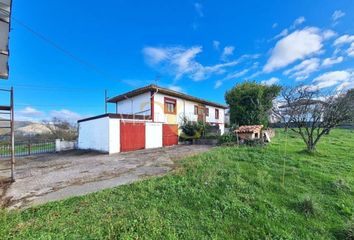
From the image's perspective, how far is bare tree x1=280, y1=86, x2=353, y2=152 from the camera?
423 inches

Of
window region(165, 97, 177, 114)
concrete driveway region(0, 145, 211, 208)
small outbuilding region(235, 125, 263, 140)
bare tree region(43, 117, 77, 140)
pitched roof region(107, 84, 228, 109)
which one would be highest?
pitched roof region(107, 84, 228, 109)

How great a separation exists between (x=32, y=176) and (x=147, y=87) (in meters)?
9.48

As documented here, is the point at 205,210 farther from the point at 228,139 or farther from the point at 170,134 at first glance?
the point at 170,134

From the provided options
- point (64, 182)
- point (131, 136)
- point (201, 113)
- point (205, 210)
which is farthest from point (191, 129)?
point (205, 210)

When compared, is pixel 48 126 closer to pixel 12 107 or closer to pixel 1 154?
pixel 1 154

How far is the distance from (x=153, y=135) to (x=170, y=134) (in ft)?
6.53

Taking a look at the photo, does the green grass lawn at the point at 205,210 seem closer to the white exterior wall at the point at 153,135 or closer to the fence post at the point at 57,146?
the white exterior wall at the point at 153,135

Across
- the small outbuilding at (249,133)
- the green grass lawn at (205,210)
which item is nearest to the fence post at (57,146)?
the green grass lawn at (205,210)

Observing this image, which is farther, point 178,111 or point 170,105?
point 178,111

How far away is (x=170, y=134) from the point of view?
652 inches

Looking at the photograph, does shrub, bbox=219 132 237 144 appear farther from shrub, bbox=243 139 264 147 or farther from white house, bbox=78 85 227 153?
white house, bbox=78 85 227 153

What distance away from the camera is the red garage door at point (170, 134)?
1602 centimetres

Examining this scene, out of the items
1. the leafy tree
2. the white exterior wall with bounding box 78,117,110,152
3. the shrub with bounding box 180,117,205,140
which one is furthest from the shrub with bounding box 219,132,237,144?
the white exterior wall with bounding box 78,117,110,152

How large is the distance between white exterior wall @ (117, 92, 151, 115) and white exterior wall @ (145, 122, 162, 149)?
1.11 metres
